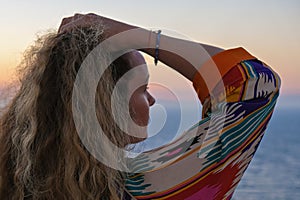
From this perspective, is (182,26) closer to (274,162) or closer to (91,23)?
(91,23)

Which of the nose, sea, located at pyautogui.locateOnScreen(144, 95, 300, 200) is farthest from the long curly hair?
sea, located at pyautogui.locateOnScreen(144, 95, 300, 200)

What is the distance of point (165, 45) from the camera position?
0.97 metres

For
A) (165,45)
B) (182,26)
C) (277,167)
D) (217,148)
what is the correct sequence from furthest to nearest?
(277,167) < (182,26) < (165,45) < (217,148)

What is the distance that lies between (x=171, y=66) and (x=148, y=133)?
0.48ft

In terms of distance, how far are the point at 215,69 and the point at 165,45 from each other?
0.11 meters

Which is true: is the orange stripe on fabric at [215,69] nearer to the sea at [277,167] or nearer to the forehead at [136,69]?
the forehead at [136,69]

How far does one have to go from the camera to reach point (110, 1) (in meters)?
1.77

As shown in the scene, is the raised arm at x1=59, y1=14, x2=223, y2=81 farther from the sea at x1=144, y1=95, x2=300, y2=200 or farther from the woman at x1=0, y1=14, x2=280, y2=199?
the sea at x1=144, y1=95, x2=300, y2=200

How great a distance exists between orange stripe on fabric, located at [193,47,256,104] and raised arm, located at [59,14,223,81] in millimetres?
15

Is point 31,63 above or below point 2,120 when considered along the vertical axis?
above

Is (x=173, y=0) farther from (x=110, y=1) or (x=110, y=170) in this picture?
(x=110, y=170)

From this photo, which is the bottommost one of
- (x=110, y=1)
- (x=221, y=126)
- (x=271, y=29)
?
(x=271, y=29)

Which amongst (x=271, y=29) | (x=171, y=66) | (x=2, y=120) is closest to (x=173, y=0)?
(x=171, y=66)

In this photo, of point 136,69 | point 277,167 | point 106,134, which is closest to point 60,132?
point 106,134
